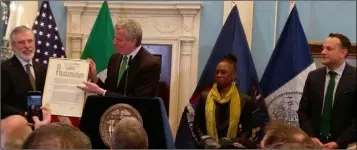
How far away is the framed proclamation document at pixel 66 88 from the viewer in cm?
262

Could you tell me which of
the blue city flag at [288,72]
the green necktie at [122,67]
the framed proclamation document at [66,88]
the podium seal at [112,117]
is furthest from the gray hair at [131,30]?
the blue city flag at [288,72]

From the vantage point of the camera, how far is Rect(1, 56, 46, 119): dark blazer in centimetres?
281

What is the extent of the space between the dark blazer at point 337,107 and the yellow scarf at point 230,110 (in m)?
0.43

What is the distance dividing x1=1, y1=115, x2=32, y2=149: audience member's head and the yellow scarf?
5.76 feet

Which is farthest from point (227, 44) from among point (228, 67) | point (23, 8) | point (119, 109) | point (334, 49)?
point (119, 109)

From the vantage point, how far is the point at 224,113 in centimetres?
336

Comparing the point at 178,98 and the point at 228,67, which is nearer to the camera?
the point at 228,67

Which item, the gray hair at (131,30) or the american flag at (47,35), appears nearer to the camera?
the gray hair at (131,30)

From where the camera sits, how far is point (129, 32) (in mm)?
2873

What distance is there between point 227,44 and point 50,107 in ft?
7.52

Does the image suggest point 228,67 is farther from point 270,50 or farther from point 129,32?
point 270,50

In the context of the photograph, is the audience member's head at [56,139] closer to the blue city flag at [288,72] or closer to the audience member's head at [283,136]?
the audience member's head at [283,136]

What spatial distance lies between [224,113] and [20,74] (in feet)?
4.17

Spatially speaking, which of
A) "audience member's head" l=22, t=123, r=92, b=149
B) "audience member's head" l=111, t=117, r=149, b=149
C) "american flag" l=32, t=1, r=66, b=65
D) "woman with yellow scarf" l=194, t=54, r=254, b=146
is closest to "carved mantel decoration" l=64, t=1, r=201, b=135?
"american flag" l=32, t=1, r=66, b=65
